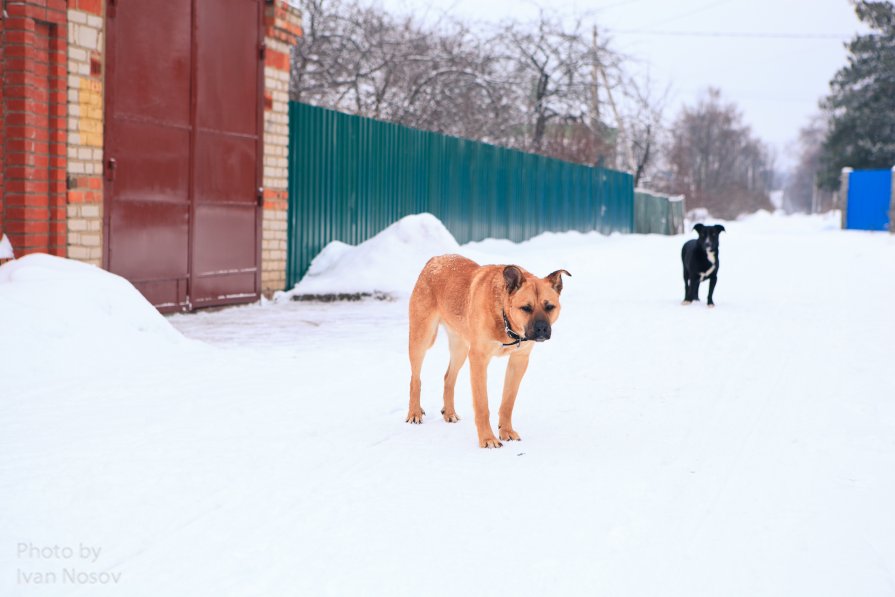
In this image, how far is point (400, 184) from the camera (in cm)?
1584

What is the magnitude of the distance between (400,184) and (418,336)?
10585mm

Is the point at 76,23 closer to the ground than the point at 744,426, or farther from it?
farther from it

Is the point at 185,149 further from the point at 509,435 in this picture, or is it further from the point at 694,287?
the point at 509,435

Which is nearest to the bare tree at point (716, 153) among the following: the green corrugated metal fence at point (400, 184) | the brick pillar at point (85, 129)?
the green corrugated metal fence at point (400, 184)

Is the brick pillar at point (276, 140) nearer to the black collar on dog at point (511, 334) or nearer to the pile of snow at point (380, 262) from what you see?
the pile of snow at point (380, 262)

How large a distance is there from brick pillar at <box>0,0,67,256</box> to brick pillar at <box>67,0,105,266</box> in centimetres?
11

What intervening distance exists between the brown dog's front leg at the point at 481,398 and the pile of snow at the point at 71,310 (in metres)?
3.24

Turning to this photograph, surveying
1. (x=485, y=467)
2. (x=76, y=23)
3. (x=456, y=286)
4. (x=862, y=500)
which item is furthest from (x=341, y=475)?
(x=76, y=23)

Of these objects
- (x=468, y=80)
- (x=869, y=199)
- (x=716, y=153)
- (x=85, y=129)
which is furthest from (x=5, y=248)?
(x=716, y=153)

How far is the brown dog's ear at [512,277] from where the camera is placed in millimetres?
4551

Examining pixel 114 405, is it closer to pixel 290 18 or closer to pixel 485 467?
pixel 485 467

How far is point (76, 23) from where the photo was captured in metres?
8.82

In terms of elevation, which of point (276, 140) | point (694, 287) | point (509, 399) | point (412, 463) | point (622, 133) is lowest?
point (412, 463)

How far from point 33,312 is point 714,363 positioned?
5231 millimetres
